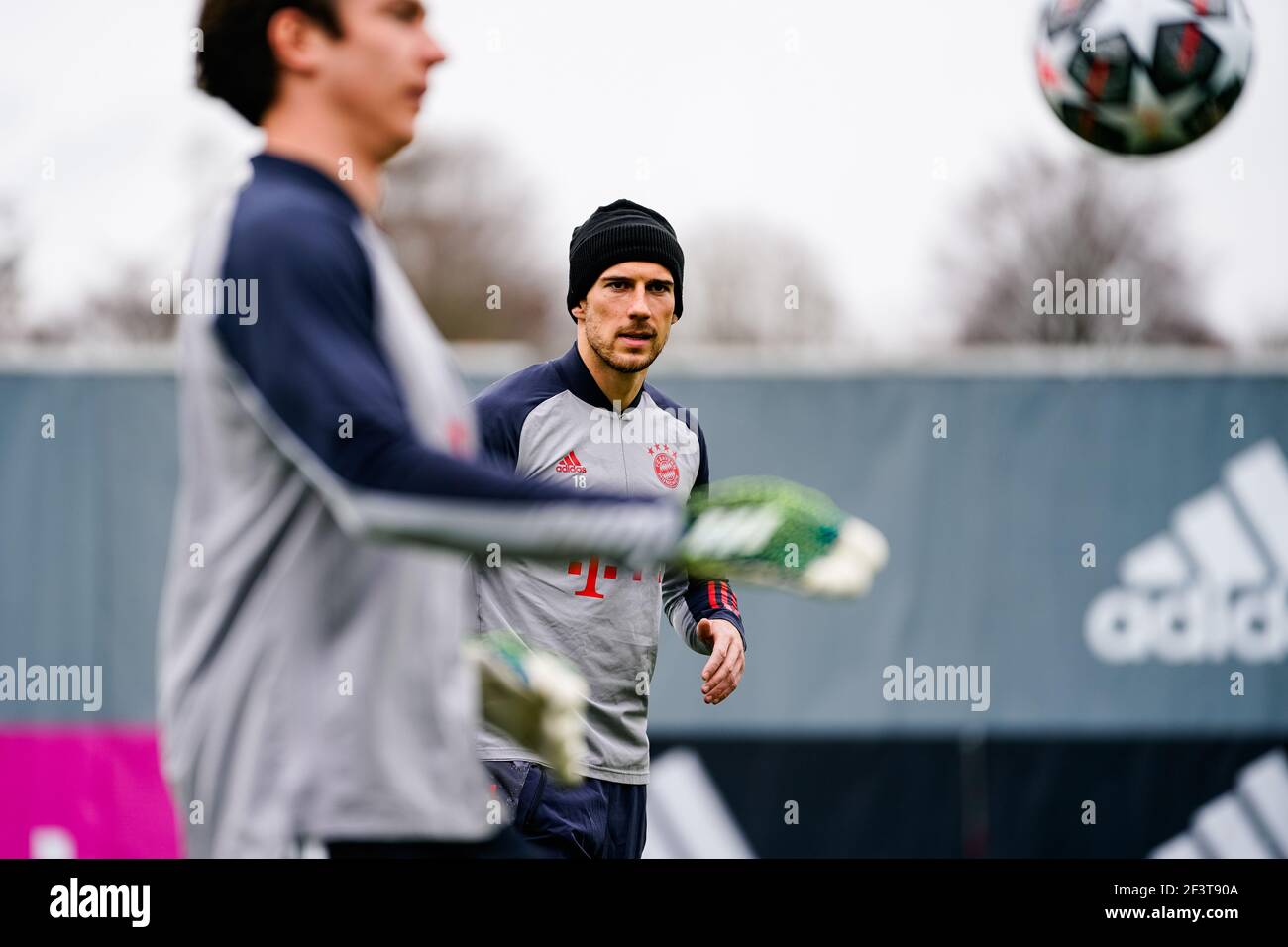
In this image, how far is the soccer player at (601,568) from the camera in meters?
4.29

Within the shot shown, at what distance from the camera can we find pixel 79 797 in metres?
7.33

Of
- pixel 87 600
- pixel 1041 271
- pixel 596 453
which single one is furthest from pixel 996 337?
pixel 596 453

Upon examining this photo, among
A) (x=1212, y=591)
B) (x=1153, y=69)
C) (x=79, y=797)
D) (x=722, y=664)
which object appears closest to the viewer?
(x=722, y=664)

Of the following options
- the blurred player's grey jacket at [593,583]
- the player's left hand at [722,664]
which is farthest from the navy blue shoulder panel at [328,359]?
the blurred player's grey jacket at [593,583]

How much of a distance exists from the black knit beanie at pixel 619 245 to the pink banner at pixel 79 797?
13.7 ft

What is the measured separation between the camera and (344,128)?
2.39 metres

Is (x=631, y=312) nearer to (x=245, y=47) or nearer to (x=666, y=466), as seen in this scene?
(x=666, y=466)

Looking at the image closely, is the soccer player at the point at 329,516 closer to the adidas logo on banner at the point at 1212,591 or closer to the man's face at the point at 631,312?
the man's face at the point at 631,312

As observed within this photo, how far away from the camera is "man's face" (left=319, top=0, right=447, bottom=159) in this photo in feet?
7.76

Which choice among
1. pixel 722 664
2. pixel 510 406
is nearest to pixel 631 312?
pixel 510 406

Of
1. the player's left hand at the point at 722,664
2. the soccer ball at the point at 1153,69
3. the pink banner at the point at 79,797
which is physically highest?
the soccer ball at the point at 1153,69

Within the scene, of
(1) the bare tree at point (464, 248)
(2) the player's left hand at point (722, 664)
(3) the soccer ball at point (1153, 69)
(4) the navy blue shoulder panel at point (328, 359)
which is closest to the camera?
(4) the navy blue shoulder panel at point (328, 359)

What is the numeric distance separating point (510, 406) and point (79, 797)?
413 centimetres
